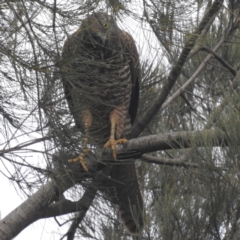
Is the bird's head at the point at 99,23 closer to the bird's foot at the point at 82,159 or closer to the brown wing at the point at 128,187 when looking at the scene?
the bird's foot at the point at 82,159

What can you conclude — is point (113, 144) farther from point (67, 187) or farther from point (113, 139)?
point (67, 187)

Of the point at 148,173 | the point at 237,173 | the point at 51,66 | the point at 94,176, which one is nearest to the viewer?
the point at 51,66

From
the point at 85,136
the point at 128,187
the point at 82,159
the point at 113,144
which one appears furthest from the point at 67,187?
the point at 128,187

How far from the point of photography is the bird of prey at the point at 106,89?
11.3ft

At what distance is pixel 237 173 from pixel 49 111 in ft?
3.38

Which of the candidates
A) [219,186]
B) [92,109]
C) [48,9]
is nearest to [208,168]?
[219,186]

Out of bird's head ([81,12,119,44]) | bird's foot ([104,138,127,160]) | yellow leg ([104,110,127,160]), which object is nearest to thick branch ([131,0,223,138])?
yellow leg ([104,110,127,160])

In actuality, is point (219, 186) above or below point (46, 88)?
below

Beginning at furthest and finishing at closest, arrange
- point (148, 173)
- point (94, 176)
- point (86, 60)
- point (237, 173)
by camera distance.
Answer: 1. point (148, 173)
2. point (94, 176)
3. point (237, 173)
4. point (86, 60)

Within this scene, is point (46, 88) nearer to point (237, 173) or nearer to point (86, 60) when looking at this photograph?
point (86, 60)

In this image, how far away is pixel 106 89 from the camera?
183 inches

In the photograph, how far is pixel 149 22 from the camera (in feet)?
11.3

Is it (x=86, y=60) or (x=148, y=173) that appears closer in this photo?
(x=86, y=60)

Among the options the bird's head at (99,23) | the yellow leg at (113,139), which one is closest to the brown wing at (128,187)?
the yellow leg at (113,139)
